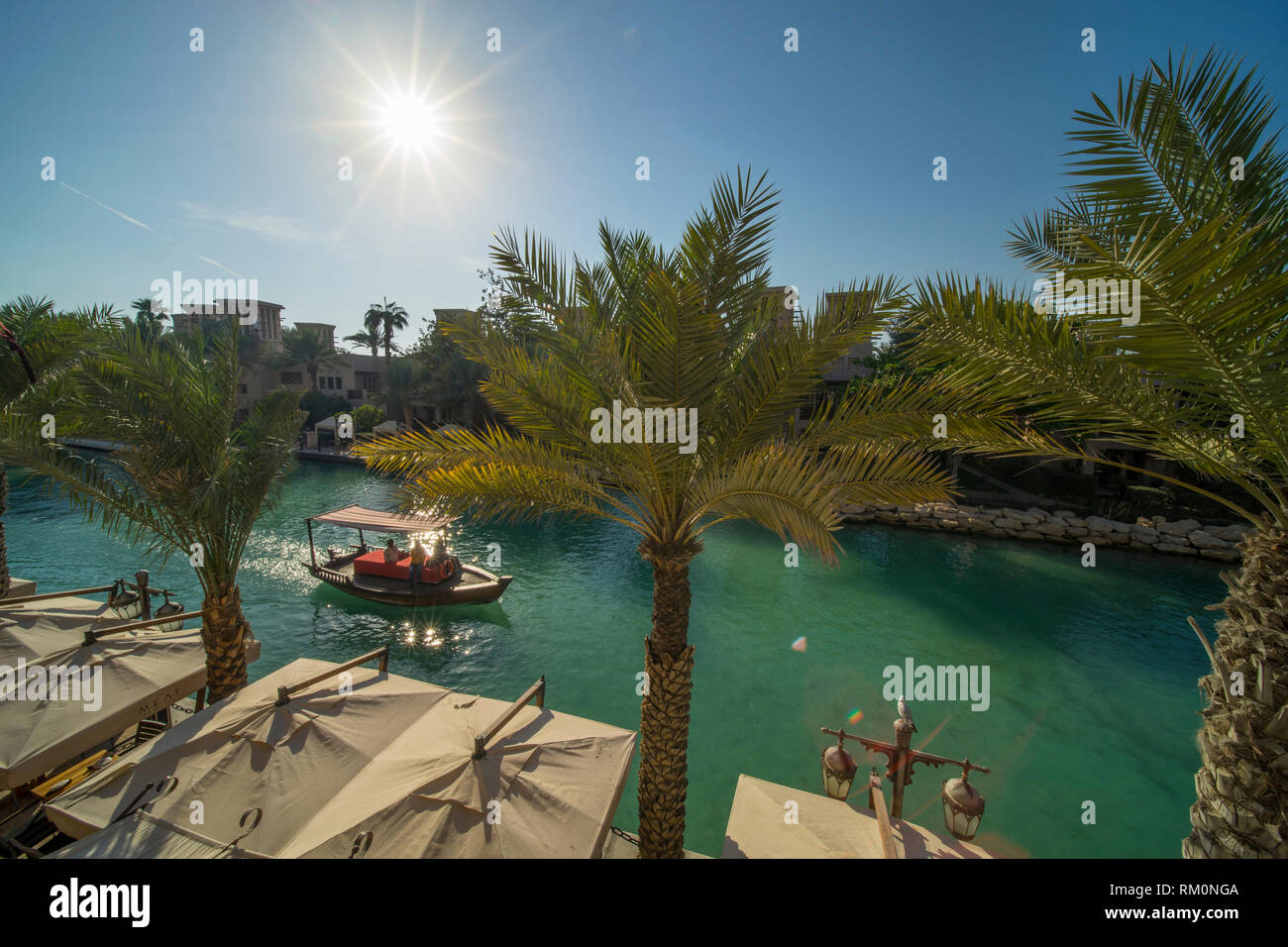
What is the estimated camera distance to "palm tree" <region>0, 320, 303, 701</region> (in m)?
7.16

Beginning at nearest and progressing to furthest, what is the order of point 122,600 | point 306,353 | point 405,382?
point 122,600 → point 405,382 → point 306,353

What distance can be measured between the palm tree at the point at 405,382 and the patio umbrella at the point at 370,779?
39942 millimetres

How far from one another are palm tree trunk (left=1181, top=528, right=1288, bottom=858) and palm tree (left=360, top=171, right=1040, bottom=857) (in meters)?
1.95

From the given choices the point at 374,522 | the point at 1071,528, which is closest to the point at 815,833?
the point at 374,522

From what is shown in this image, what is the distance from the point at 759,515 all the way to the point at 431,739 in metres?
4.75

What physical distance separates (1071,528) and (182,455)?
30.7 meters

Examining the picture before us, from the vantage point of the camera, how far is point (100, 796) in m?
5.88

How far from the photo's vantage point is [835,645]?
554 inches

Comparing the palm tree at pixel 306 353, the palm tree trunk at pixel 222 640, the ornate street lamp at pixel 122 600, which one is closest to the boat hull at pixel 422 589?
the ornate street lamp at pixel 122 600

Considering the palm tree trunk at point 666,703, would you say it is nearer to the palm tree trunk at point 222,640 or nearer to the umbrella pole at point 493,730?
the umbrella pole at point 493,730

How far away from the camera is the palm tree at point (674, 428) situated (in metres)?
4.52

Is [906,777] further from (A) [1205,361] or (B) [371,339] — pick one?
(B) [371,339]

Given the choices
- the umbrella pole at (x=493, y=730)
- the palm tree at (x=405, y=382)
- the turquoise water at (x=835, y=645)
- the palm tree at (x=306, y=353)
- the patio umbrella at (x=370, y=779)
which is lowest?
the turquoise water at (x=835, y=645)

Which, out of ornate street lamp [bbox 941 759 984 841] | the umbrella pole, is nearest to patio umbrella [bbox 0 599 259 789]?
the umbrella pole
